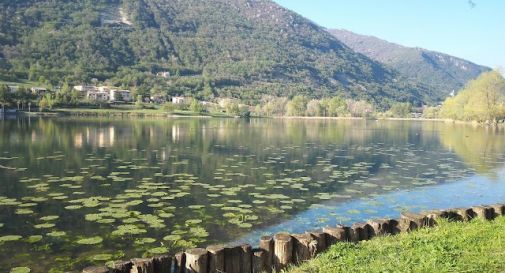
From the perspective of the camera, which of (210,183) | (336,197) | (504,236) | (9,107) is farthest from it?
(9,107)

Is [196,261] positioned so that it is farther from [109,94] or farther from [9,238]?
[109,94]

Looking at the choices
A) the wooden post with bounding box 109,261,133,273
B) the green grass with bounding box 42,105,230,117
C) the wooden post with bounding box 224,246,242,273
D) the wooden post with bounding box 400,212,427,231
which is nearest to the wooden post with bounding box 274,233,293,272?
the wooden post with bounding box 224,246,242,273

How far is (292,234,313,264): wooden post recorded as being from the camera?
382 inches

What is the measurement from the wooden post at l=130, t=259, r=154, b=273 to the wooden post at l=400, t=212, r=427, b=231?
6729 millimetres

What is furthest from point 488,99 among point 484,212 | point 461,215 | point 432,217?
point 432,217

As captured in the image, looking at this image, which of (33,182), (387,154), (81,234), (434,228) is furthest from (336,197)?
(387,154)

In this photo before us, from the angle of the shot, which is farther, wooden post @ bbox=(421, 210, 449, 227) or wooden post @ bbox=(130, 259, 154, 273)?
wooden post @ bbox=(421, 210, 449, 227)

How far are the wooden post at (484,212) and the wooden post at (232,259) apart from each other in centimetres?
808

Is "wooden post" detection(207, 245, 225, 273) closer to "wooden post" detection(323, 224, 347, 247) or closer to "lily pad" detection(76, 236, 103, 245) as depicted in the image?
"wooden post" detection(323, 224, 347, 247)

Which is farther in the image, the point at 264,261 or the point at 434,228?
the point at 434,228

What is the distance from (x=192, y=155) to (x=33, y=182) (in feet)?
50.3

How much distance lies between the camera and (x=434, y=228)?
11781mm

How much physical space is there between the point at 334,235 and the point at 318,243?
1.79 ft

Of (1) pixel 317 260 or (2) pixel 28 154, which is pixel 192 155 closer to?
(2) pixel 28 154
